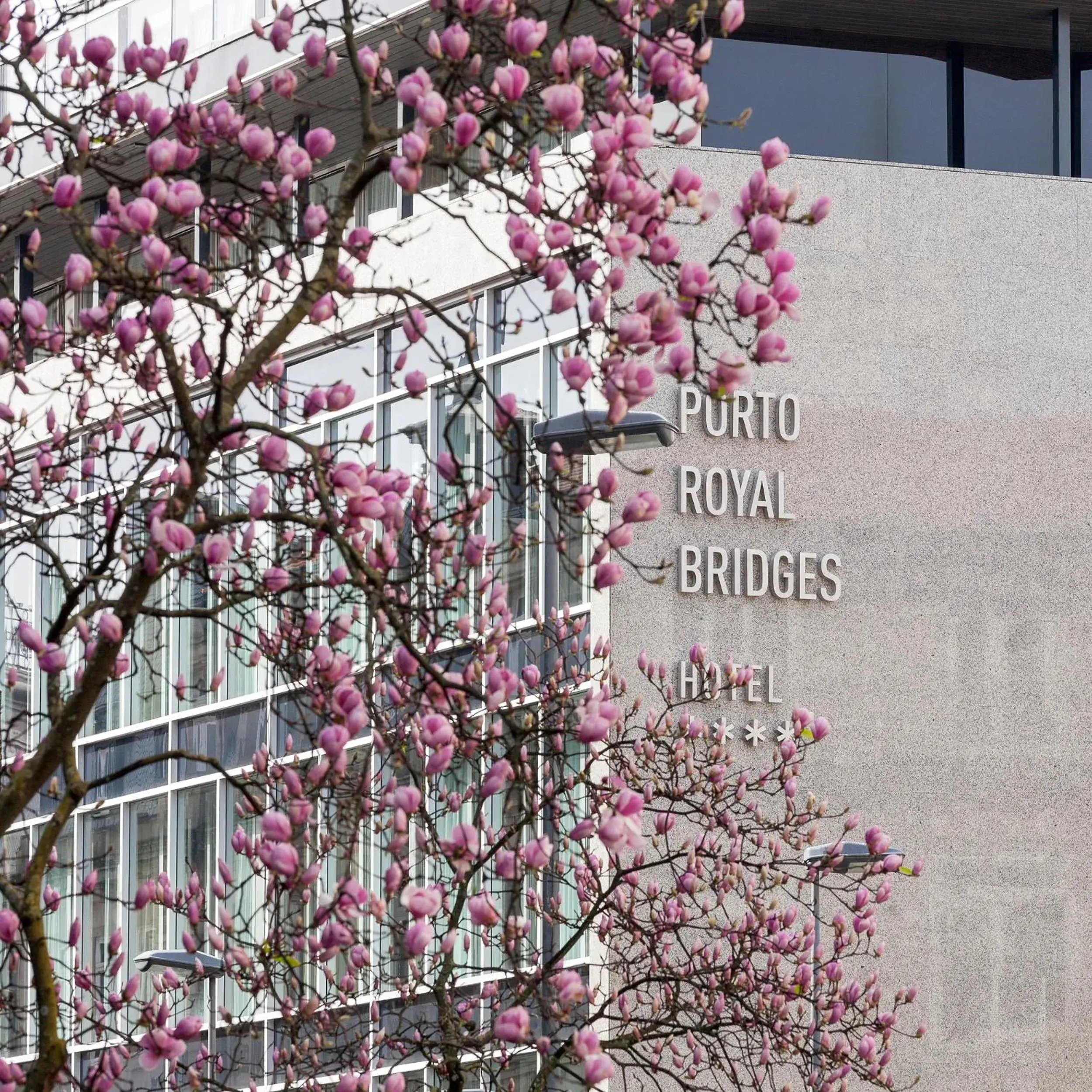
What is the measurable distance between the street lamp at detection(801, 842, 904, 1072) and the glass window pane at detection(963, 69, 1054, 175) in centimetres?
942

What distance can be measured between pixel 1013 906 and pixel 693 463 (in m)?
5.06

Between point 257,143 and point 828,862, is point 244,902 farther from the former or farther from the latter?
point 257,143

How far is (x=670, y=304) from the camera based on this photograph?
661 centimetres

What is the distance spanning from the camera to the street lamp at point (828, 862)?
14.5m

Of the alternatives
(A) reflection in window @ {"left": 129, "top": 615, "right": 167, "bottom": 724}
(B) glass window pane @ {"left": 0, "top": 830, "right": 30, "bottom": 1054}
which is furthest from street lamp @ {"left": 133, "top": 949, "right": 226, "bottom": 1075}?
A: (A) reflection in window @ {"left": 129, "top": 615, "right": 167, "bottom": 724}

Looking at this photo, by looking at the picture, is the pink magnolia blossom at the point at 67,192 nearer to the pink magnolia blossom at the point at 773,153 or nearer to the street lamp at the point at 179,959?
the pink magnolia blossom at the point at 773,153

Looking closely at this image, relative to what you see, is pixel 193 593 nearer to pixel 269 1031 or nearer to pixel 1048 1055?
pixel 269 1031

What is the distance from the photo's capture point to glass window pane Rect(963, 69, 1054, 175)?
2512 centimetres

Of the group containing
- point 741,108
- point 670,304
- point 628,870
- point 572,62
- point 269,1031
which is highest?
point 741,108

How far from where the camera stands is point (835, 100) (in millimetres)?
24938

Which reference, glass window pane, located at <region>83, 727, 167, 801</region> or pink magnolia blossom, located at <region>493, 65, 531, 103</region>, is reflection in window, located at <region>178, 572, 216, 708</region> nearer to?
glass window pane, located at <region>83, 727, 167, 801</region>

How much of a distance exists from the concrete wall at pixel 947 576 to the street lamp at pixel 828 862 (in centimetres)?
464

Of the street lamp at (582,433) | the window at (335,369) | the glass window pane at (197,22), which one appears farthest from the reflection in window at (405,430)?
the street lamp at (582,433)

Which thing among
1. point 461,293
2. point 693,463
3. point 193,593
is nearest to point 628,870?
point 693,463
